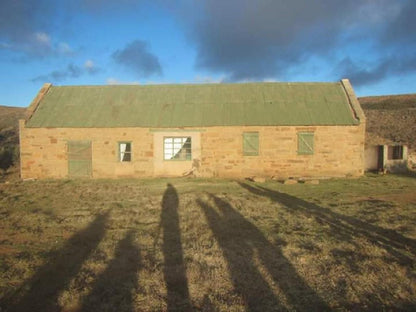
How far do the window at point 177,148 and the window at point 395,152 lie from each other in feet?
41.5

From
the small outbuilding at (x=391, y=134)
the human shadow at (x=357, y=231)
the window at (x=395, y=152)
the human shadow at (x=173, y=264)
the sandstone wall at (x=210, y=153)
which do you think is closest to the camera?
the human shadow at (x=173, y=264)

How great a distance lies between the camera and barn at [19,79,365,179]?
59.5 ft

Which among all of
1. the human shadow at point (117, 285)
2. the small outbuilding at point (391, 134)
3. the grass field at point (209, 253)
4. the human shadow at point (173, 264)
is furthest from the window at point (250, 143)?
the human shadow at point (117, 285)

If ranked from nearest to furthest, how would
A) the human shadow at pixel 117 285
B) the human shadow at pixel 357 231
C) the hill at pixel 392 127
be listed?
the human shadow at pixel 117 285 < the human shadow at pixel 357 231 < the hill at pixel 392 127

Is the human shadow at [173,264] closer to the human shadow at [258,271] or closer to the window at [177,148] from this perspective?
the human shadow at [258,271]

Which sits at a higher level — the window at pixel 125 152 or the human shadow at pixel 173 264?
the window at pixel 125 152

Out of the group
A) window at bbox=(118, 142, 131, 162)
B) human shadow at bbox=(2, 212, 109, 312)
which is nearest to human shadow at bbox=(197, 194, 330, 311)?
human shadow at bbox=(2, 212, 109, 312)

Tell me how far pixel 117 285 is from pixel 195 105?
15.8 m

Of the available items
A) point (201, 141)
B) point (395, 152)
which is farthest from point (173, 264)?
point (395, 152)

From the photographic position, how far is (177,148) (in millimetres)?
18547

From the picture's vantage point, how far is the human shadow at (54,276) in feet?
14.9

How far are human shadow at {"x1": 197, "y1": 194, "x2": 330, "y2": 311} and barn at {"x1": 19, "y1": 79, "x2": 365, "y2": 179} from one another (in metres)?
9.88

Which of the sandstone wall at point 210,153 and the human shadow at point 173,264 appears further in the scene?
the sandstone wall at point 210,153

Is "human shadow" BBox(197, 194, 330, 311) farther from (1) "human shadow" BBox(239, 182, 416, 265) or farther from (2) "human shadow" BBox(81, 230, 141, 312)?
(1) "human shadow" BBox(239, 182, 416, 265)
